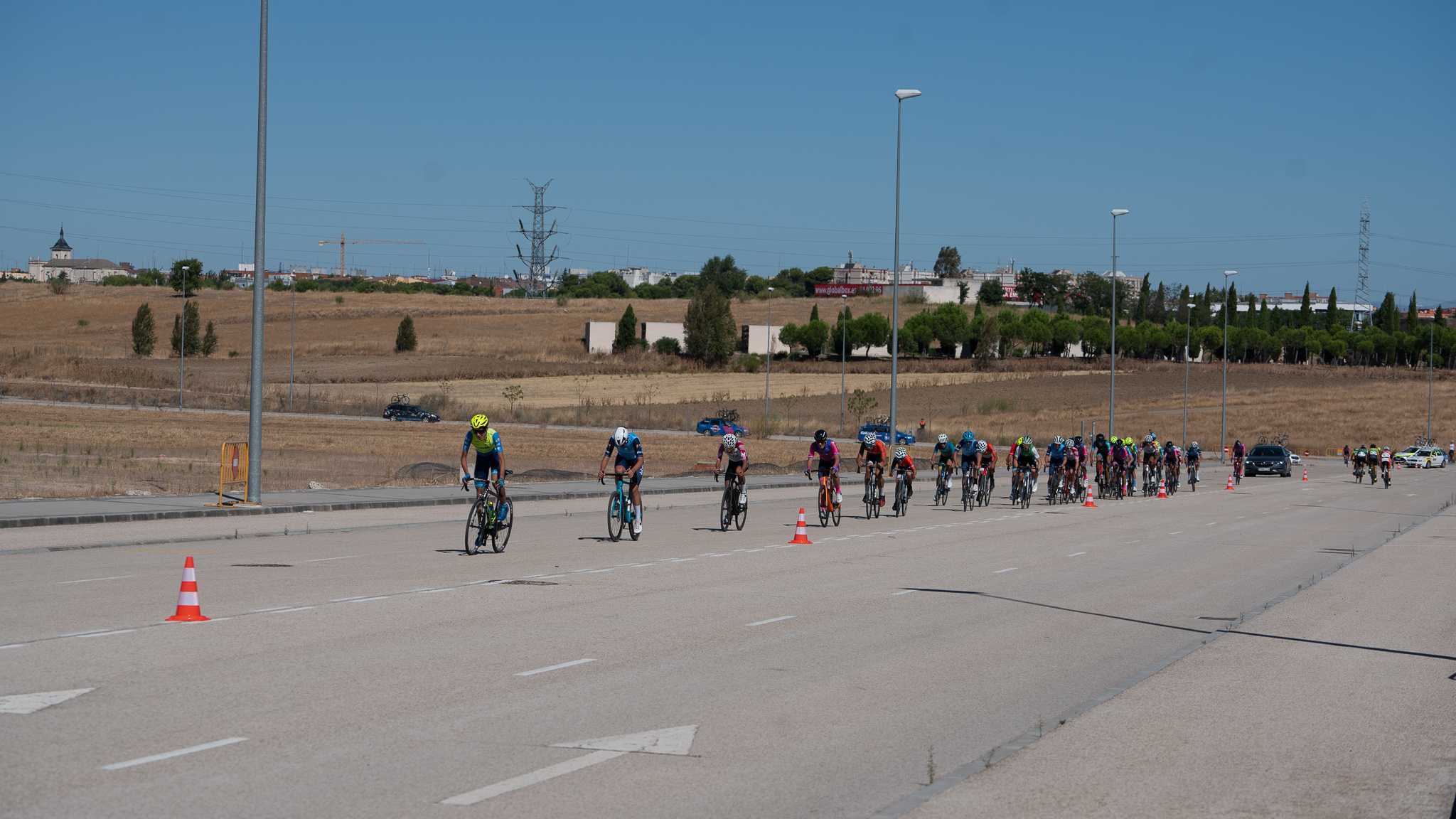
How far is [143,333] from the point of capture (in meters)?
113

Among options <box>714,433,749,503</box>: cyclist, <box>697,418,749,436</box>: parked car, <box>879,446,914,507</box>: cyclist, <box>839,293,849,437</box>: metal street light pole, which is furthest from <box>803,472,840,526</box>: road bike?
<box>697,418,749,436</box>: parked car

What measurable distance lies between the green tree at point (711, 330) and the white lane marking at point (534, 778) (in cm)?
12373

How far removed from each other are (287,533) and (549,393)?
78565 mm

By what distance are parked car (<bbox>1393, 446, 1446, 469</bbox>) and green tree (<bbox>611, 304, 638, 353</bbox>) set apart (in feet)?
234

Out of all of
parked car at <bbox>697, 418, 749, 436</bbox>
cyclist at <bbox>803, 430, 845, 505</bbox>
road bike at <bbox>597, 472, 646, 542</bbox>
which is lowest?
parked car at <bbox>697, 418, 749, 436</bbox>

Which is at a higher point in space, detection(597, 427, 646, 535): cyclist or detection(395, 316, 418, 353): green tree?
detection(395, 316, 418, 353): green tree

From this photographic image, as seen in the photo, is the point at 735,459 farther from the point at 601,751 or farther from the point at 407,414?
the point at 407,414

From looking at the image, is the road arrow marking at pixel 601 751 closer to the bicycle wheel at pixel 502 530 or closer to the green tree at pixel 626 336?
the bicycle wheel at pixel 502 530

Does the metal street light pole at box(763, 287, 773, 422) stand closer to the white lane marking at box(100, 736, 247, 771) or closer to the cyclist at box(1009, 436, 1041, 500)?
the cyclist at box(1009, 436, 1041, 500)

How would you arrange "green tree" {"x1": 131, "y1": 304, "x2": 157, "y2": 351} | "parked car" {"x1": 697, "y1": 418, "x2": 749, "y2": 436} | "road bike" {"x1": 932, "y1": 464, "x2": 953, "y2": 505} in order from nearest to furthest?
"road bike" {"x1": 932, "y1": 464, "x2": 953, "y2": 505}
"parked car" {"x1": 697, "y1": 418, "x2": 749, "y2": 436}
"green tree" {"x1": 131, "y1": 304, "x2": 157, "y2": 351}

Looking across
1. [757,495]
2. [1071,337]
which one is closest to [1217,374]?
[1071,337]

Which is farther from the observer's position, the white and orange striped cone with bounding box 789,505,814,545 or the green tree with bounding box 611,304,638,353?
the green tree with bounding box 611,304,638,353

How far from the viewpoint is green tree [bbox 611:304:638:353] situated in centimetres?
13488

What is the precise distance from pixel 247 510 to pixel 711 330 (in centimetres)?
10667
